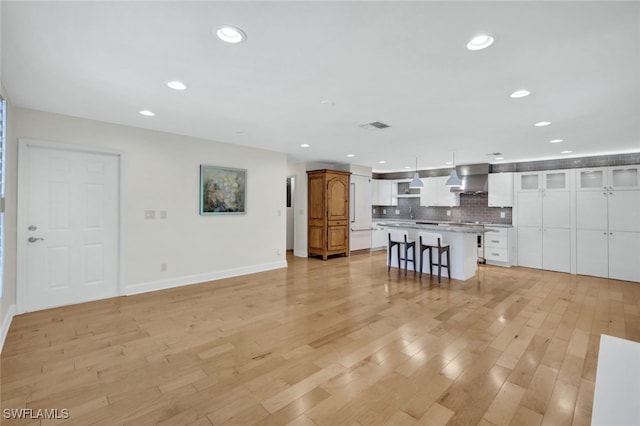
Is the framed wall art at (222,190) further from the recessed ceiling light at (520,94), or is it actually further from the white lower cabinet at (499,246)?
the white lower cabinet at (499,246)

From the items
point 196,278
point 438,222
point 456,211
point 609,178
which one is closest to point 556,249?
point 609,178

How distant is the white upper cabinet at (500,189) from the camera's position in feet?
22.7

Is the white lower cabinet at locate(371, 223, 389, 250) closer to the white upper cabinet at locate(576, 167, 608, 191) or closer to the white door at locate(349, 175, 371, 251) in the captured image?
the white door at locate(349, 175, 371, 251)

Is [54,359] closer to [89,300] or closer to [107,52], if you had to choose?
[89,300]

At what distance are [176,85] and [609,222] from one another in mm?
7735

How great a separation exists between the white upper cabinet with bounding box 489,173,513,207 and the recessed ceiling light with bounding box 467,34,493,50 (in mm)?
5935

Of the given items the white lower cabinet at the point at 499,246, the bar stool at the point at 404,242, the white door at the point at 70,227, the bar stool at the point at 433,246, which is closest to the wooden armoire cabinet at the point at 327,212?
the bar stool at the point at 404,242

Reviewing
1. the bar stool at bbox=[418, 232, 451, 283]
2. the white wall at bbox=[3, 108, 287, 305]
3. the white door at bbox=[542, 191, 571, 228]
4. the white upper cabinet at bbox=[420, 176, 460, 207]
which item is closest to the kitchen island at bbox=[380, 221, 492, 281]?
the bar stool at bbox=[418, 232, 451, 283]

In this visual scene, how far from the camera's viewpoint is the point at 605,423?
3.09 ft

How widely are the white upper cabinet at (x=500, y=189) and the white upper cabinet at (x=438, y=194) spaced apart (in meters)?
0.97

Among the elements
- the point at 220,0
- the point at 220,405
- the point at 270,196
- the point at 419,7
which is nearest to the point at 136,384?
the point at 220,405

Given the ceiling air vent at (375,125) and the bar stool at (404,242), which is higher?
the ceiling air vent at (375,125)

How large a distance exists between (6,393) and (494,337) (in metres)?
4.20

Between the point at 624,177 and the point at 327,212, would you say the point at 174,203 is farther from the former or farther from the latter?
the point at 624,177
